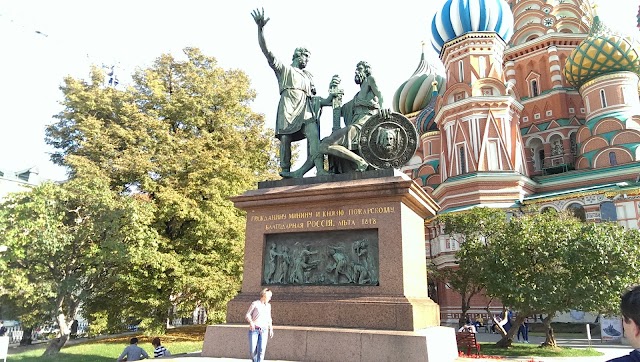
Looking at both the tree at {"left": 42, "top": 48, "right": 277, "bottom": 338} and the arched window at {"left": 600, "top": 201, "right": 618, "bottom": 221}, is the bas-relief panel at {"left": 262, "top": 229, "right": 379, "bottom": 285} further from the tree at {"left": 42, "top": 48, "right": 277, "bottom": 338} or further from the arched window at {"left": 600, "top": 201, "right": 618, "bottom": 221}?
the arched window at {"left": 600, "top": 201, "right": 618, "bottom": 221}

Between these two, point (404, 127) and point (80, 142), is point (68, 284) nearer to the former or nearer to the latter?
point (80, 142)

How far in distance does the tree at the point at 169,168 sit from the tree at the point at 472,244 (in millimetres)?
9421

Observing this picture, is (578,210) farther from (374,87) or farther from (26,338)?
(26,338)

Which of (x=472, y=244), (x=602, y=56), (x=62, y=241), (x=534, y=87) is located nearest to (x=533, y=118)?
(x=534, y=87)

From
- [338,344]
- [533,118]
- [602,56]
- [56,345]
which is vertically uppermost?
[602,56]

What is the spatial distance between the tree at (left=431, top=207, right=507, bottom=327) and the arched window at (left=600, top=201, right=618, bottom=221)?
7.31 meters

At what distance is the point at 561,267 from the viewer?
1670 centimetres

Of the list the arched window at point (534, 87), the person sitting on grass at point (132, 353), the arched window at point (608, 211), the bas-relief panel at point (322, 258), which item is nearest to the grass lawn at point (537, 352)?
the bas-relief panel at point (322, 258)

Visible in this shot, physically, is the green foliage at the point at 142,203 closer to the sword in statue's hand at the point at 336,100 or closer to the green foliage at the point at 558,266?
the sword in statue's hand at the point at 336,100

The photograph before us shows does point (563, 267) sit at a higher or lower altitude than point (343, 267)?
higher

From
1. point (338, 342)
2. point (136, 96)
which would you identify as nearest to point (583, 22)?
point (136, 96)

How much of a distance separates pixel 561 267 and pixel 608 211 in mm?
11136

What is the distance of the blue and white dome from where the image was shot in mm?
34906

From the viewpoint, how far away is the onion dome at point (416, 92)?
48.7 metres
